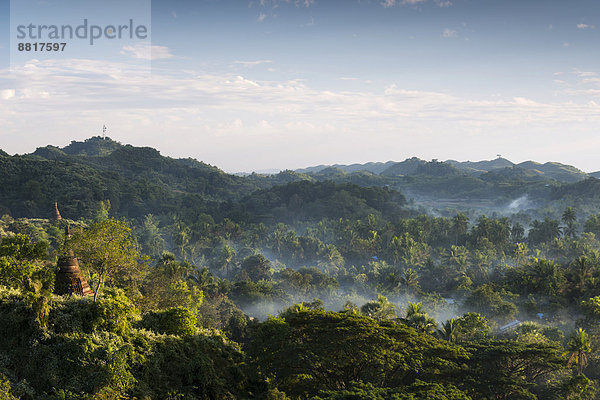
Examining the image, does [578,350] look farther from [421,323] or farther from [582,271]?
[582,271]

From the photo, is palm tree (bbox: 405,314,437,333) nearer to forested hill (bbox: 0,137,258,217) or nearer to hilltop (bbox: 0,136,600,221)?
hilltop (bbox: 0,136,600,221)

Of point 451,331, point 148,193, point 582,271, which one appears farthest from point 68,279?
point 148,193

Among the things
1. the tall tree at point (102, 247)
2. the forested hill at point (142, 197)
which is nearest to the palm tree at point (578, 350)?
the tall tree at point (102, 247)

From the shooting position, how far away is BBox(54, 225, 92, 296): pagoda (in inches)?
988

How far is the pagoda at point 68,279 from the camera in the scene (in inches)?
988

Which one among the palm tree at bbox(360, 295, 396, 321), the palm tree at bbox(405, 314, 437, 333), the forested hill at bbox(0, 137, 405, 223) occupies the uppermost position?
the forested hill at bbox(0, 137, 405, 223)

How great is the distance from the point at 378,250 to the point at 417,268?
39.0 feet

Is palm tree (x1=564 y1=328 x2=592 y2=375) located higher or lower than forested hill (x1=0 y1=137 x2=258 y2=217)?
lower

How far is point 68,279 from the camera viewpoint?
2528 cm

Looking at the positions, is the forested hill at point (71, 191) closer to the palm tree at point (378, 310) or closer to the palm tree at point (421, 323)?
the palm tree at point (378, 310)

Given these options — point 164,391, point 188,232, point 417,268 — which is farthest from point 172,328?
point 188,232

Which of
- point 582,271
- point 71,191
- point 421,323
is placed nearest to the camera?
point 421,323

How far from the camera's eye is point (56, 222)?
83.8 m

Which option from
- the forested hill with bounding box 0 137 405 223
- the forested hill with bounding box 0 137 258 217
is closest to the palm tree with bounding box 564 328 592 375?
the forested hill with bounding box 0 137 405 223
